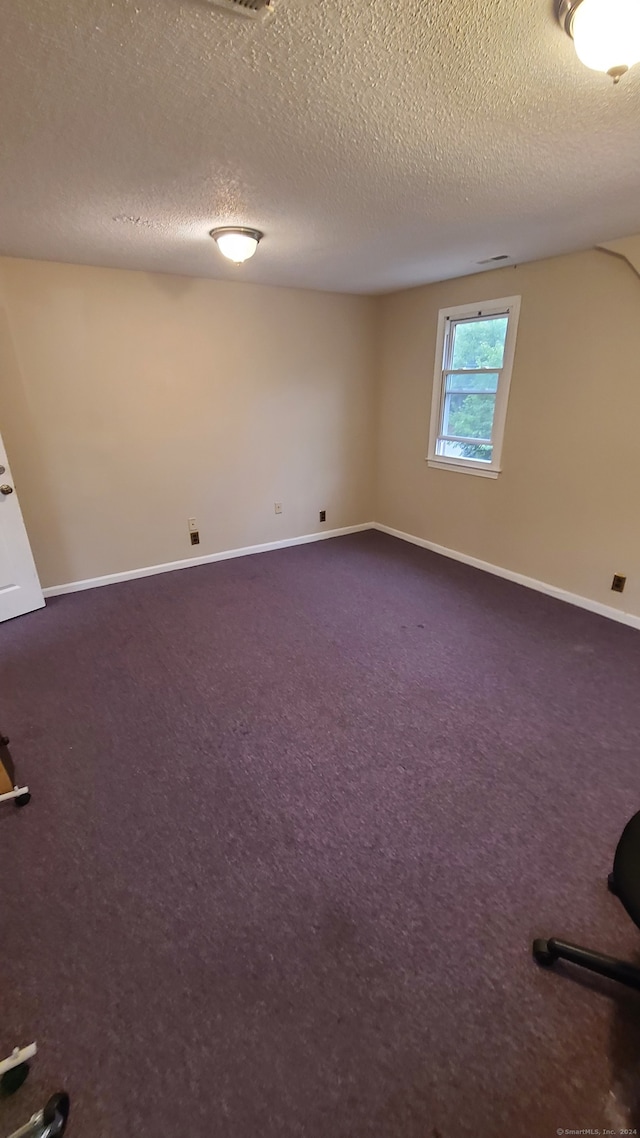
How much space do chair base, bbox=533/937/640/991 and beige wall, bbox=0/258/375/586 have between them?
351 centimetres

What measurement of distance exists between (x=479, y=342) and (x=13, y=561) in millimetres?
3766

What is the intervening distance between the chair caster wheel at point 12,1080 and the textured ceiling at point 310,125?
2.31m

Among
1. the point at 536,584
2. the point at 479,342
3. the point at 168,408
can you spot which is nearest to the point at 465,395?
the point at 479,342

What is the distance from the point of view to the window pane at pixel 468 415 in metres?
3.72

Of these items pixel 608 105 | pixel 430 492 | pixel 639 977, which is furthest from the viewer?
pixel 430 492

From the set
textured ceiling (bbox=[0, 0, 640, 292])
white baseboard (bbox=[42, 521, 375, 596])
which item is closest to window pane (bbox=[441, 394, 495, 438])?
textured ceiling (bbox=[0, 0, 640, 292])

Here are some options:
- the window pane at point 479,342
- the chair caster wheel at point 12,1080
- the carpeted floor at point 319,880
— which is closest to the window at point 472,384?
the window pane at point 479,342

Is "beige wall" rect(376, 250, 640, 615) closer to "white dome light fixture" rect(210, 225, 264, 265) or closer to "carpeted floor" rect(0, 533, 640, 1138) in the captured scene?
"carpeted floor" rect(0, 533, 640, 1138)

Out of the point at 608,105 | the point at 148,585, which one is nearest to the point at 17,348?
the point at 148,585

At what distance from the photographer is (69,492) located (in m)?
3.48

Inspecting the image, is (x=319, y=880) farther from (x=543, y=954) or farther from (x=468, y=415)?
(x=468, y=415)

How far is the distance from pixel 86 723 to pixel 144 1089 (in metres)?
1.45

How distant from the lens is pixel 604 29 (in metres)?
0.98

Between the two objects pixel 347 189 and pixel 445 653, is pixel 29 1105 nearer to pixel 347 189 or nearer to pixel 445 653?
pixel 445 653
